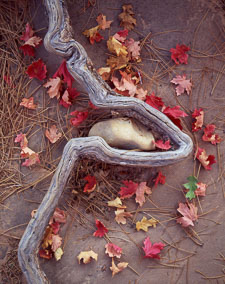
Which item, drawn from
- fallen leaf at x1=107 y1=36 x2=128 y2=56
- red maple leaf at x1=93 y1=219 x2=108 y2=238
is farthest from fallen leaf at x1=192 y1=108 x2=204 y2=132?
red maple leaf at x1=93 y1=219 x2=108 y2=238

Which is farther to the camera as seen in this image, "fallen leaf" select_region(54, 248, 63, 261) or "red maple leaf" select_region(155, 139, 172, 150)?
"fallen leaf" select_region(54, 248, 63, 261)

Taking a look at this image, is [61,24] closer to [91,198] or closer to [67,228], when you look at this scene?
[91,198]

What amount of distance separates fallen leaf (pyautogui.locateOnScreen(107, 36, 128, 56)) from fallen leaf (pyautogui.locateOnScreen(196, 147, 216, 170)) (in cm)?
108

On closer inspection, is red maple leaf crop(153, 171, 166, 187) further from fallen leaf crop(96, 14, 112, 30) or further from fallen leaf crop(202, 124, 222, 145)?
fallen leaf crop(96, 14, 112, 30)

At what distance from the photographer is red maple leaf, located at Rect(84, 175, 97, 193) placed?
2.77 m

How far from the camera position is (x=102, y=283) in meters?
2.82

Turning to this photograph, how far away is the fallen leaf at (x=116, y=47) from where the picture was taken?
9.12ft

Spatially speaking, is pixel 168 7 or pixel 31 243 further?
pixel 168 7

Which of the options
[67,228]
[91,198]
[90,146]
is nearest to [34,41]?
[90,146]

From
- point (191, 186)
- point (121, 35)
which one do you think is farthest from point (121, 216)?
point (121, 35)

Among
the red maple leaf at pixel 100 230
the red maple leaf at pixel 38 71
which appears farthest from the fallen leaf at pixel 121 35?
the red maple leaf at pixel 100 230

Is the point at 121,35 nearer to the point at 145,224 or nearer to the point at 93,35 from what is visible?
the point at 93,35

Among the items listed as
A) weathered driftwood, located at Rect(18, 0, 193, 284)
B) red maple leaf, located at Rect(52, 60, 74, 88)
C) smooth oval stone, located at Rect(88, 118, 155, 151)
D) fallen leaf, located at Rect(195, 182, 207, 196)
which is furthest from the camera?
fallen leaf, located at Rect(195, 182, 207, 196)

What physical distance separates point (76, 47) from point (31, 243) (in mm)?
1531
